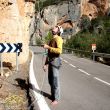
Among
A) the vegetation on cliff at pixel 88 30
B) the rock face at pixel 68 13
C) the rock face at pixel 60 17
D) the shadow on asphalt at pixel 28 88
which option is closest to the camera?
the shadow on asphalt at pixel 28 88

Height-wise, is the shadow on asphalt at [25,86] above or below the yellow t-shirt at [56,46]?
below

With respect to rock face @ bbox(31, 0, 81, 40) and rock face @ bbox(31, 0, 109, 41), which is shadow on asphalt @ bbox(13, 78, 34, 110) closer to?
rock face @ bbox(31, 0, 109, 41)

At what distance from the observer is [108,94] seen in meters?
12.0

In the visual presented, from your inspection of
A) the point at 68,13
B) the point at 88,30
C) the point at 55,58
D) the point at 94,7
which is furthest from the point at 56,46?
the point at 68,13

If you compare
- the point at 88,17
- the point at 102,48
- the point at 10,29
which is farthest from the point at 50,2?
the point at 10,29

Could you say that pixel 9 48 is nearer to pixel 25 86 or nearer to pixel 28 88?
pixel 25 86

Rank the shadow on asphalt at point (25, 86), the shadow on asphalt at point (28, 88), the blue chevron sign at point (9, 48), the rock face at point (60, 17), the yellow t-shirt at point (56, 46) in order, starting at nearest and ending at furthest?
the shadow on asphalt at point (25, 86) < the shadow on asphalt at point (28, 88) < the yellow t-shirt at point (56, 46) < the blue chevron sign at point (9, 48) < the rock face at point (60, 17)

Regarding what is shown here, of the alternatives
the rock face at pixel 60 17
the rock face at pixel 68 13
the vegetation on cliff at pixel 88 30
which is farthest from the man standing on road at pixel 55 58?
the rock face at pixel 60 17

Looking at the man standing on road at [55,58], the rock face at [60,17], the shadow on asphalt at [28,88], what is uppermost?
the rock face at [60,17]

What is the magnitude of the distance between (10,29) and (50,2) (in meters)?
125

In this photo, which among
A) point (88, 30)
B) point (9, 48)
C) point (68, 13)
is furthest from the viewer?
point (68, 13)

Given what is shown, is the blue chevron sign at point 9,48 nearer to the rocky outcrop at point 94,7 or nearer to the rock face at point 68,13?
the rock face at point 68,13

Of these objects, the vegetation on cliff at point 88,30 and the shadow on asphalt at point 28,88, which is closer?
the shadow on asphalt at point 28,88

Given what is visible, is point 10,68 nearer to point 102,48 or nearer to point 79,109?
point 79,109
